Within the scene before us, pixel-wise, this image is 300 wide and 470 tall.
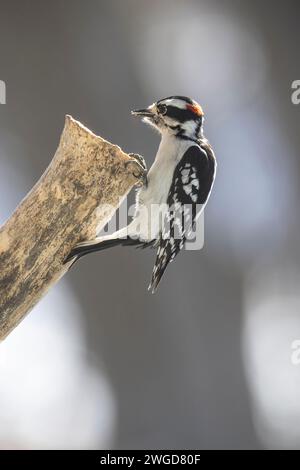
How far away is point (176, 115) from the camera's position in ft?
15.5

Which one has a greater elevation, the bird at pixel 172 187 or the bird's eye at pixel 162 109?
the bird's eye at pixel 162 109

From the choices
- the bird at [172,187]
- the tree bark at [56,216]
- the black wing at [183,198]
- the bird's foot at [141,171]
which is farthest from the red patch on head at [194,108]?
the tree bark at [56,216]

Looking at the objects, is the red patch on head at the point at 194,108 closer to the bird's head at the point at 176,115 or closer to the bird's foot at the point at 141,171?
the bird's head at the point at 176,115

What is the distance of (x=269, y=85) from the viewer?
696cm

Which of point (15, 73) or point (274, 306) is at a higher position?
point (15, 73)

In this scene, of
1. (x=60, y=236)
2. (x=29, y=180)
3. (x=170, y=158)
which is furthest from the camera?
(x=29, y=180)

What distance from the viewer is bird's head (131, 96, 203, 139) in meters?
4.72

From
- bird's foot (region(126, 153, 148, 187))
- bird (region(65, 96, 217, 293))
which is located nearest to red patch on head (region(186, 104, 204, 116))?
bird (region(65, 96, 217, 293))

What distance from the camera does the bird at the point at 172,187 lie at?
4.61m

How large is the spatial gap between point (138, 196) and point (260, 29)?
2.64 metres

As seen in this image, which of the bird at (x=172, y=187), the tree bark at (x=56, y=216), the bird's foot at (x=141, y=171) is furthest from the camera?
the bird at (x=172, y=187)

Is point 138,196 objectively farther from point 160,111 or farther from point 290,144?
Result: point 290,144

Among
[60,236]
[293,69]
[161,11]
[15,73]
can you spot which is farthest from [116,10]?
[60,236]

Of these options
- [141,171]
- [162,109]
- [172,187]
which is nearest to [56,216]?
[141,171]
